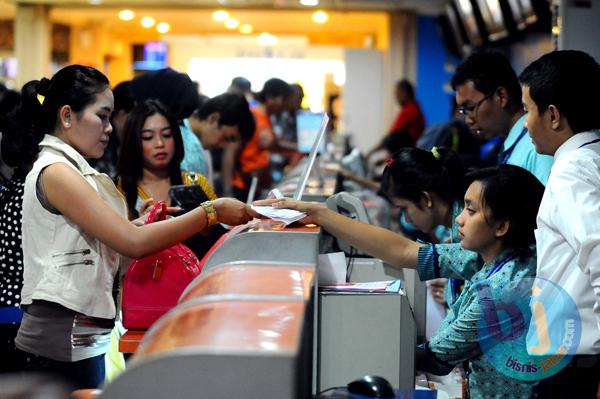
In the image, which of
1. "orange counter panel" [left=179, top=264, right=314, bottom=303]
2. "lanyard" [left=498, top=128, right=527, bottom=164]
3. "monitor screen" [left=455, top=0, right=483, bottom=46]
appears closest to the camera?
"orange counter panel" [left=179, top=264, right=314, bottom=303]

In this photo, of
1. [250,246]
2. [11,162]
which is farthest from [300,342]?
[11,162]

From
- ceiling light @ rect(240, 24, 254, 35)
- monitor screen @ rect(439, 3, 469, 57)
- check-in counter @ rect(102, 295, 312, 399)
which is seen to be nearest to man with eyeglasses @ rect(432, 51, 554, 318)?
check-in counter @ rect(102, 295, 312, 399)

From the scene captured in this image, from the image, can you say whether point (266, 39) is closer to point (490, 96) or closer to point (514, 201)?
point (490, 96)

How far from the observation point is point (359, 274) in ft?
10.8

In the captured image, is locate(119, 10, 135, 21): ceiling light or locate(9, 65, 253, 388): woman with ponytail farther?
locate(119, 10, 135, 21): ceiling light

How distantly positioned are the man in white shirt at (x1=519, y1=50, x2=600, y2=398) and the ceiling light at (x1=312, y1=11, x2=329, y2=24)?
13267mm

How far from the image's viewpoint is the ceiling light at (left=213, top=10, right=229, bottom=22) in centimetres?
1620

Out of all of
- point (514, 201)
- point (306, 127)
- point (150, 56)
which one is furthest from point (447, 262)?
point (150, 56)

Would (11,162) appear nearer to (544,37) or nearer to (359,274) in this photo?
(359,274)

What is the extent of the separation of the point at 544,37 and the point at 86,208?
22.7 ft

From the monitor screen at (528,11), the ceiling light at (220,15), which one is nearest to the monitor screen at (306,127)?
the monitor screen at (528,11)

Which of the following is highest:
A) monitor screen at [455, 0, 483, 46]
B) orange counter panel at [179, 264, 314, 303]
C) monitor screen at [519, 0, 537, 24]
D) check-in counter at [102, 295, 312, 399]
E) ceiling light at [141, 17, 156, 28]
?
ceiling light at [141, 17, 156, 28]

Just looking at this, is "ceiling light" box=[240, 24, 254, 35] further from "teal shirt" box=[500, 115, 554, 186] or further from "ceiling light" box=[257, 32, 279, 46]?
"teal shirt" box=[500, 115, 554, 186]

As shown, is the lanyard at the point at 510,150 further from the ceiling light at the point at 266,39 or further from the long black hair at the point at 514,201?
the ceiling light at the point at 266,39
